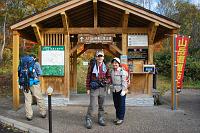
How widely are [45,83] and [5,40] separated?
1566cm

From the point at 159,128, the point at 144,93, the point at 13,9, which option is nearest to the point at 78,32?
the point at 144,93

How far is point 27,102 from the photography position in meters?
9.91

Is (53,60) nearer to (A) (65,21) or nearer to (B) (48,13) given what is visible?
(A) (65,21)

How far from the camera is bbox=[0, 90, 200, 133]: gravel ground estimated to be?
Answer: 8914 mm

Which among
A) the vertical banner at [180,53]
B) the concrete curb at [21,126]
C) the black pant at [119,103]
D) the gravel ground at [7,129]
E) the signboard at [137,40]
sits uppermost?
the signboard at [137,40]

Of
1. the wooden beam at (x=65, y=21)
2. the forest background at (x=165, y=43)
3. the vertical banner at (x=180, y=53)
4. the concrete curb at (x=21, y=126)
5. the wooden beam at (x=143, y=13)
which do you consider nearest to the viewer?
the concrete curb at (x=21, y=126)

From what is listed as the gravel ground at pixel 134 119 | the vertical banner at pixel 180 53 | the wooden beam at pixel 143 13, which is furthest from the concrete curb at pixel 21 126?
the vertical banner at pixel 180 53

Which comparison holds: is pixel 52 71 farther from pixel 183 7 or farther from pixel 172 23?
pixel 183 7

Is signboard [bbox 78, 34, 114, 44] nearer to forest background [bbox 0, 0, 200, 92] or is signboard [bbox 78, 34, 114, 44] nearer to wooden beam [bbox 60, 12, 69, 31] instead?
wooden beam [bbox 60, 12, 69, 31]

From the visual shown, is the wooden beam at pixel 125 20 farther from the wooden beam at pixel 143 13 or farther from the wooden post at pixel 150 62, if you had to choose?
the wooden post at pixel 150 62

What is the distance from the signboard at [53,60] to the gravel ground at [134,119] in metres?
1.41

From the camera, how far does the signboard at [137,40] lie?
12570 millimetres

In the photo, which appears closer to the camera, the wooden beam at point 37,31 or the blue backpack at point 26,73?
the blue backpack at point 26,73

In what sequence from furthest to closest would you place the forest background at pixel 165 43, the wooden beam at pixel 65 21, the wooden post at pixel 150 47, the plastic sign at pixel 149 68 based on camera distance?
the forest background at pixel 165 43, the plastic sign at pixel 149 68, the wooden post at pixel 150 47, the wooden beam at pixel 65 21
